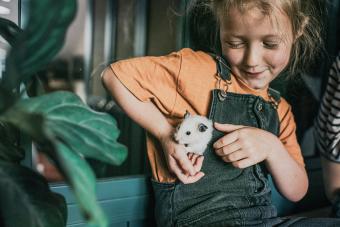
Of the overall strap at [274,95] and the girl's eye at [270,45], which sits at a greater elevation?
the girl's eye at [270,45]

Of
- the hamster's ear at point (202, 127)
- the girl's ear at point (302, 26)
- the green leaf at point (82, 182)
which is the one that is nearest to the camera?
the green leaf at point (82, 182)

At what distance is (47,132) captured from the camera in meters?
0.35

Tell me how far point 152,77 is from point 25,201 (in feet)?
1.06

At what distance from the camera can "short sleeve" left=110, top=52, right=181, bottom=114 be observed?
0.64 metres

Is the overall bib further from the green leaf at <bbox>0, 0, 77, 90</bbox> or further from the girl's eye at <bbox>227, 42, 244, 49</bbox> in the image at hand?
the green leaf at <bbox>0, 0, 77, 90</bbox>

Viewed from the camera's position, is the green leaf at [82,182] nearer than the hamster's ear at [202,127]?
Yes

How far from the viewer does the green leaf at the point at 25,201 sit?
403mm

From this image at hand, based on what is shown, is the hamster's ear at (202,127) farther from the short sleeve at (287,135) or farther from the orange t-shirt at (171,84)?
the short sleeve at (287,135)

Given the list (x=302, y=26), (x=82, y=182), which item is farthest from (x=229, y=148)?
(x=82, y=182)

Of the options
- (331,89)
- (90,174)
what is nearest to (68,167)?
(90,174)

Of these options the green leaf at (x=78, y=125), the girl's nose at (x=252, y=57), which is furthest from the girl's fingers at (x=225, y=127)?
the green leaf at (x=78, y=125)

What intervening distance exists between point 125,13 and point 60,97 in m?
0.35

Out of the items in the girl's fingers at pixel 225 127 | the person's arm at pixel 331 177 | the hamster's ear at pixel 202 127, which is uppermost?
the hamster's ear at pixel 202 127

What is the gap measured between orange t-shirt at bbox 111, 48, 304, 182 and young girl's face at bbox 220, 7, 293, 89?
4cm
